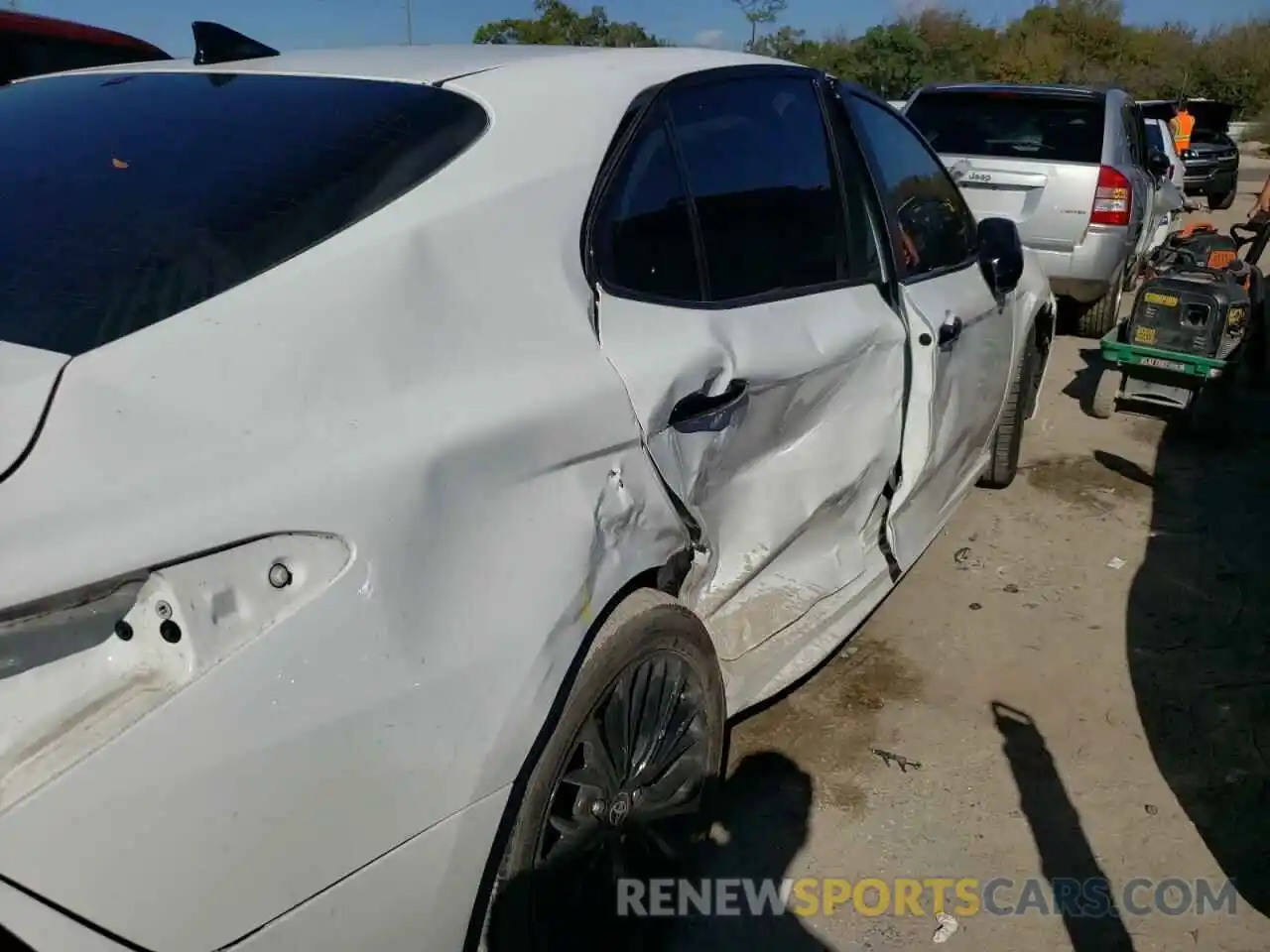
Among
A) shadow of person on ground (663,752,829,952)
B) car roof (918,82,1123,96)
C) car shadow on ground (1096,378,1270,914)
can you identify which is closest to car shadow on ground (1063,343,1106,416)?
car shadow on ground (1096,378,1270,914)

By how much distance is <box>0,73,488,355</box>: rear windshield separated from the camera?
149cm

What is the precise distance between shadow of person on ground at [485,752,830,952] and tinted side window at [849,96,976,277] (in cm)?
146

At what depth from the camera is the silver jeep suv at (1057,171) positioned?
269 inches

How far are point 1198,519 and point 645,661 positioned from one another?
11.1ft

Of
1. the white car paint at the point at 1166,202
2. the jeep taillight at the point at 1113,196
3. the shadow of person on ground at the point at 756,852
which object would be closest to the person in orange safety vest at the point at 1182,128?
the white car paint at the point at 1166,202

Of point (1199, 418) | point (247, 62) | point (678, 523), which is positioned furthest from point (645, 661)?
point (1199, 418)

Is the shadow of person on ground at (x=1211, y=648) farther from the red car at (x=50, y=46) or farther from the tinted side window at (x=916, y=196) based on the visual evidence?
the red car at (x=50, y=46)

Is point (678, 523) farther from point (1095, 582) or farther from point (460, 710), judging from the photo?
point (1095, 582)

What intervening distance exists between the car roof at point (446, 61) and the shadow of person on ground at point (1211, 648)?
2.21 m

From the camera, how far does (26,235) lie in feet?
5.45

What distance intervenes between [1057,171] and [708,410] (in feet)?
19.1

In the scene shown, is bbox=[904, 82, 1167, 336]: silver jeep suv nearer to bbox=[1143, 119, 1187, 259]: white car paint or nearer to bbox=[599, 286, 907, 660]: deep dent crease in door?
bbox=[1143, 119, 1187, 259]: white car paint

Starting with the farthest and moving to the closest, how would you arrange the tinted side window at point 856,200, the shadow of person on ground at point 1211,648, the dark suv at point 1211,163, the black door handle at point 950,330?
1. the dark suv at point 1211,163
2. the black door handle at point 950,330
3. the tinted side window at point 856,200
4. the shadow of person on ground at point 1211,648

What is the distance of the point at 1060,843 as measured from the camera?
255cm
